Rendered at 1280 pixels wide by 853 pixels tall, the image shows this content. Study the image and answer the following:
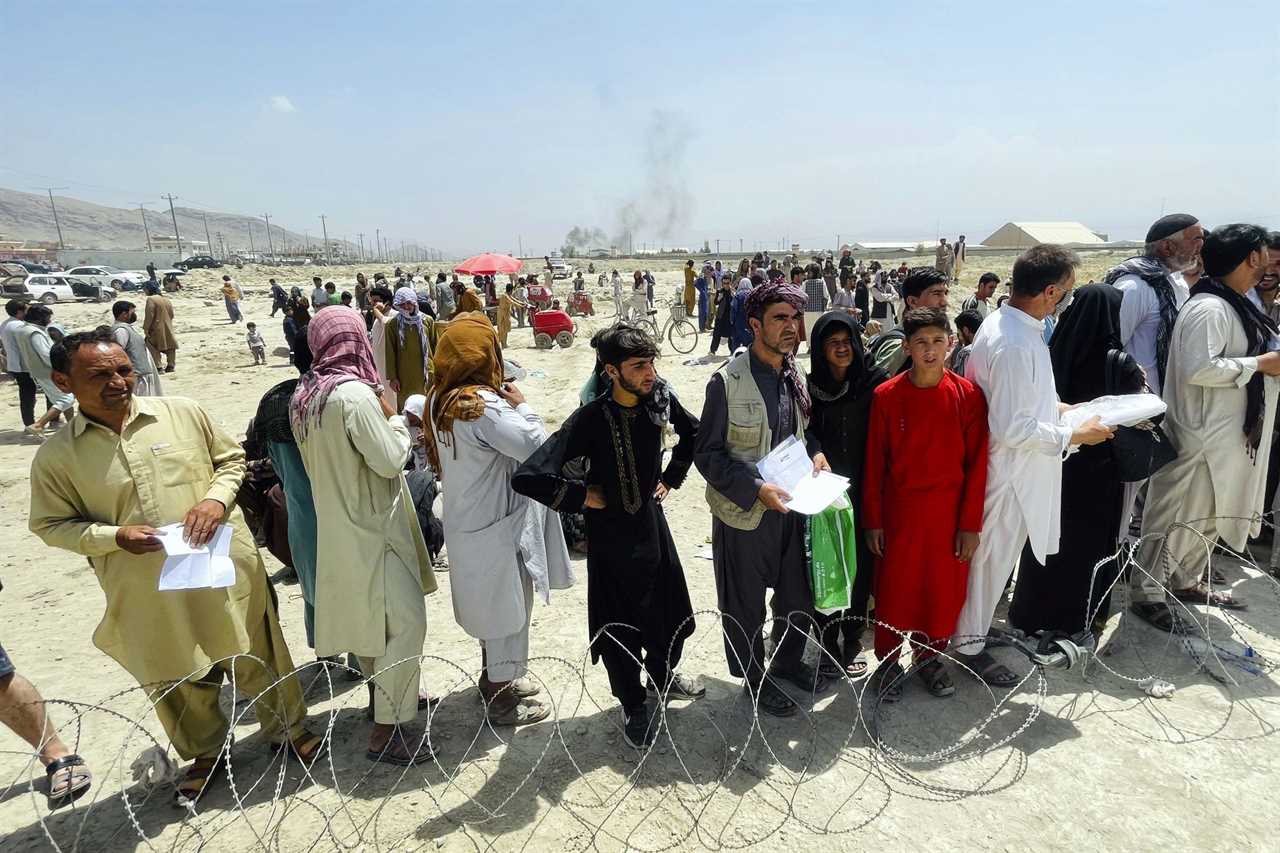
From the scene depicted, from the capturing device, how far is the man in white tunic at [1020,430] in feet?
10.1

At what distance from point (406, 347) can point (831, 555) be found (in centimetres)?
630

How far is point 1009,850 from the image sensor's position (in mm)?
2619

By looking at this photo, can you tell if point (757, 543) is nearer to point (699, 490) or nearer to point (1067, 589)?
point (1067, 589)

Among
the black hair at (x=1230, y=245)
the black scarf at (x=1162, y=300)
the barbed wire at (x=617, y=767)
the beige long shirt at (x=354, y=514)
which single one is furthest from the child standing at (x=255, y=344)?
the black hair at (x=1230, y=245)

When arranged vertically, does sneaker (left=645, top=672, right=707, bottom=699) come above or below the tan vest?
below

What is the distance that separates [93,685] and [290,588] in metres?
1.28

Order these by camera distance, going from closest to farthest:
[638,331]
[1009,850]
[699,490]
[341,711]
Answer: [1009,850]
[638,331]
[341,711]
[699,490]

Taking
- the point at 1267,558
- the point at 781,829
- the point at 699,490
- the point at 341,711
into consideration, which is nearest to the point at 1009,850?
the point at 781,829

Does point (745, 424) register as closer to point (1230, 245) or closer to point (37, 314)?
point (1230, 245)

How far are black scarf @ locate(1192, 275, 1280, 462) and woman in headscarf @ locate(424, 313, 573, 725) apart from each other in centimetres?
391

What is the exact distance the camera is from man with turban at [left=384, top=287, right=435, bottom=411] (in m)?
7.95

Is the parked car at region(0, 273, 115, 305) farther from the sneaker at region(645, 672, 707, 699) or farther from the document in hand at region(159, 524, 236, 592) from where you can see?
the sneaker at region(645, 672, 707, 699)

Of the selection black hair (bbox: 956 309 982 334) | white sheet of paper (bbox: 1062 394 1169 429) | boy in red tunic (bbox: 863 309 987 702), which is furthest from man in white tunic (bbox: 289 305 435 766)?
black hair (bbox: 956 309 982 334)

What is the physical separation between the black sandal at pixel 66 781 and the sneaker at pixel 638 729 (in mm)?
2421
